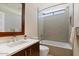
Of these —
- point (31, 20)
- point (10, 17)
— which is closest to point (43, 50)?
point (31, 20)

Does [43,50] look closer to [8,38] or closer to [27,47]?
[27,47]

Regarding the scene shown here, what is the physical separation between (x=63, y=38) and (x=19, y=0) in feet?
2.75

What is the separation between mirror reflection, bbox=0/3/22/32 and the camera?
1.51m

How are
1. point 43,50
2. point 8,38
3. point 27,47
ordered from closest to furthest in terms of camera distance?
point 27,47 < point 43,50 < point 8,38

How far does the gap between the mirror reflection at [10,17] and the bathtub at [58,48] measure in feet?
1.59

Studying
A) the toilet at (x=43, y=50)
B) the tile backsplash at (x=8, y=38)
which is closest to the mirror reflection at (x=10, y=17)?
the tile backsplash at (x=8, y=38)

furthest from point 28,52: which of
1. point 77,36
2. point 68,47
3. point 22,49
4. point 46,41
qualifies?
point 77,36

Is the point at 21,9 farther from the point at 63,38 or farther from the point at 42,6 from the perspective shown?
the point at 63,38

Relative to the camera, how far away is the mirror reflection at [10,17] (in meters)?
1.51

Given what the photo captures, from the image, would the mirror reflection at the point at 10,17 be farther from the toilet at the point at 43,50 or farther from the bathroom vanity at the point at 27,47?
the toilet at the point at 43,50

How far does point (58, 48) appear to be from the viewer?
161cm

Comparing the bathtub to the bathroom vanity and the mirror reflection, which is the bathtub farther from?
the mirror reflection

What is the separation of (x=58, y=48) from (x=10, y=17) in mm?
871

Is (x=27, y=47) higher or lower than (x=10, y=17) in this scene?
lower
